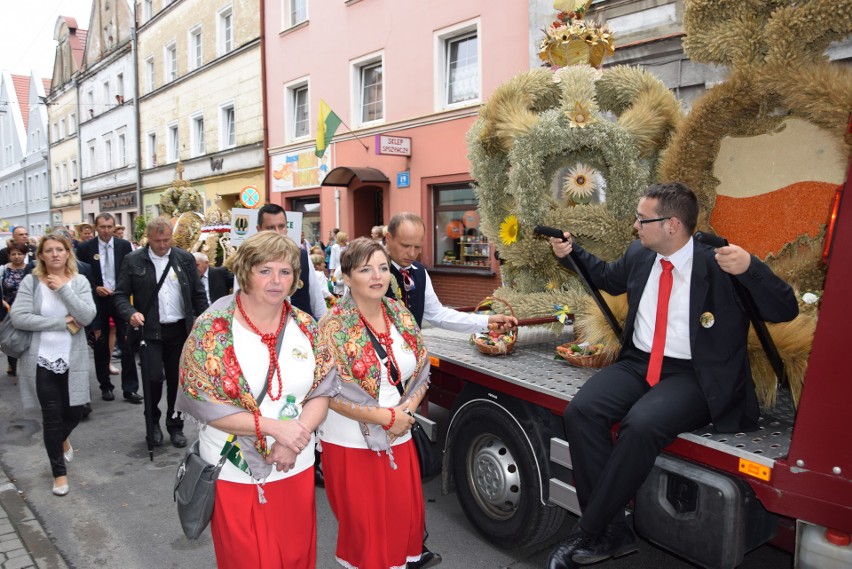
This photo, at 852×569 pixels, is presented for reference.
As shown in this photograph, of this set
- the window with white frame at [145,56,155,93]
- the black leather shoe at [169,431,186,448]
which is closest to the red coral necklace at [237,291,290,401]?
the black leather shoe at [169,431,186,448]

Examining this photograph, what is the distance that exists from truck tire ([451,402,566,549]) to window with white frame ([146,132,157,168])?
77.7 ft

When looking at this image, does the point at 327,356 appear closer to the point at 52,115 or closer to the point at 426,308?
the point at 426,308

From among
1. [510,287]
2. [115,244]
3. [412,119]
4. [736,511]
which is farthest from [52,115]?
[736,511]

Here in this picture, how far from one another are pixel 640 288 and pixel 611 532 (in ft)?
3.70

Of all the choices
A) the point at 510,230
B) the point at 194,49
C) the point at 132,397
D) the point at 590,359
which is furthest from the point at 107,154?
the point at 590,359

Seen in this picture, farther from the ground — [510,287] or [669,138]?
[669,138]

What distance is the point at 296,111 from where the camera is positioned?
16.9m

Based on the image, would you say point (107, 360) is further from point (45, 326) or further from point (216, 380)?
point (216, 380)

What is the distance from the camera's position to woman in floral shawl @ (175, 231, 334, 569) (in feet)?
7.28

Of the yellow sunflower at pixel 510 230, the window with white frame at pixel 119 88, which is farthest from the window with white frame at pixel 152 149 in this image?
the yellow sunflower at pixel 510 230

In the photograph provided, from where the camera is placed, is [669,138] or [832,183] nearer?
[832,183]

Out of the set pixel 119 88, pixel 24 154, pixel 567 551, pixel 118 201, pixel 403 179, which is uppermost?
pixel 119 88

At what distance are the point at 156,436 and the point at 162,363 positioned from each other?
0.61 m

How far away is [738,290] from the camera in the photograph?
8.45 feet
